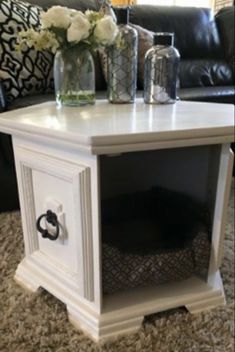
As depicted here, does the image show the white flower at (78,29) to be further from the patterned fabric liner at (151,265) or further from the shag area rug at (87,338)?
the shag area rug at (87,338)

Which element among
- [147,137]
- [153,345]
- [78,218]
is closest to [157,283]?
[153,345]

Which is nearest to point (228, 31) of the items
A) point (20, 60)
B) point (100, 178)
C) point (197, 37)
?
point (197, 37)

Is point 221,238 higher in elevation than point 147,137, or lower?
lower

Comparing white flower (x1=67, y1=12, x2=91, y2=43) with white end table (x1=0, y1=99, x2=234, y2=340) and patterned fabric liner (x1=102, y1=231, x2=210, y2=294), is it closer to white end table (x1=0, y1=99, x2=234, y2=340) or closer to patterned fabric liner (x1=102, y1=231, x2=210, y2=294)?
white end table (x1=0, y1=99, x2=234, y2=340)

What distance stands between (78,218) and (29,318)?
0.90 feet

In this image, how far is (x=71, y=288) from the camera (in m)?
0.78

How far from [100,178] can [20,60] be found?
89 centimetres

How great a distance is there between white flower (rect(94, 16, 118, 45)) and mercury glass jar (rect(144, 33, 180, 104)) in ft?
0.44

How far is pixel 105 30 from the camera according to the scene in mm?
828

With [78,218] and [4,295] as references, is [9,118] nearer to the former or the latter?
[78,218]

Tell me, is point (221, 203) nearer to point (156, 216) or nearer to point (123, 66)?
point (156, 216)

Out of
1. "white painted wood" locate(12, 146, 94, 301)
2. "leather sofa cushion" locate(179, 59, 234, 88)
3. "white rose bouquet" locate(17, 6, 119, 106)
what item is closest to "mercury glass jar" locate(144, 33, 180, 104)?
"white rose bouquet" locate(17, 6, 119, 106)

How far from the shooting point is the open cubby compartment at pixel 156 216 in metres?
0.75

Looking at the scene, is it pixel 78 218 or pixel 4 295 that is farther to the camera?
pixel 4 295
